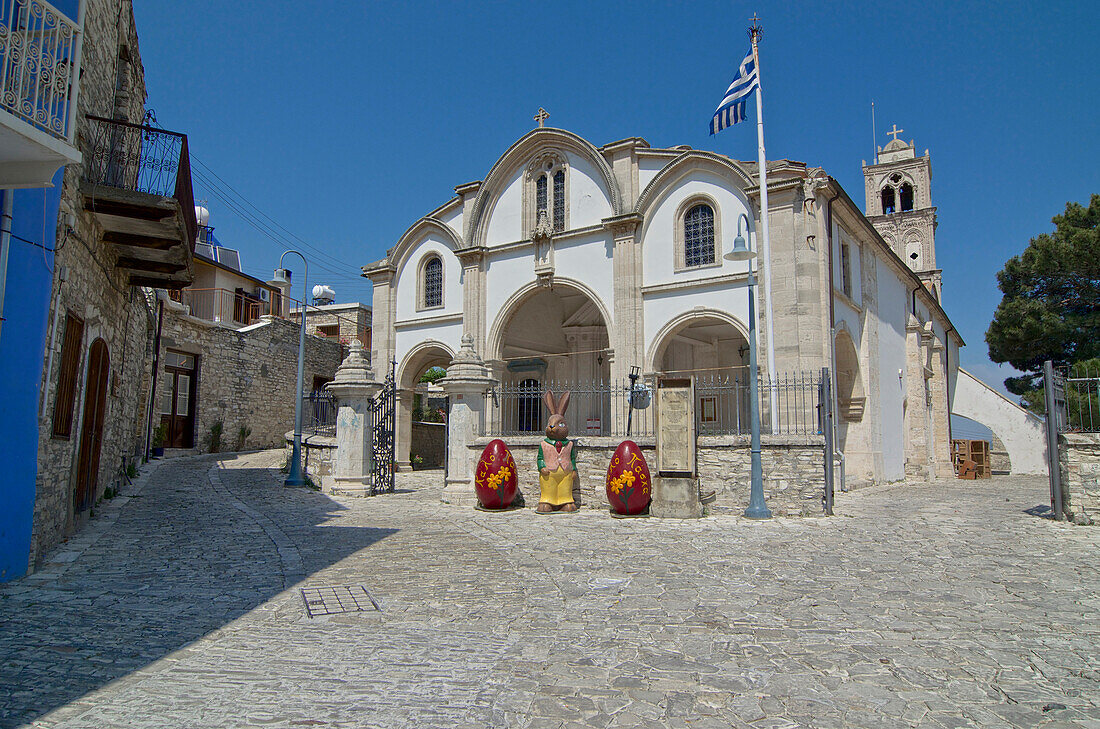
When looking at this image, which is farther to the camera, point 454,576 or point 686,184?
point 686,184

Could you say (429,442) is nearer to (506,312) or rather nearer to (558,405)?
(506,312)

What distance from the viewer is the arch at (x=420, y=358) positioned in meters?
21.7

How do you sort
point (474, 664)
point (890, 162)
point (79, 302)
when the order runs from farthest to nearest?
1. point (890, 162)
2. point (79, 302)
3. point (474, 664)

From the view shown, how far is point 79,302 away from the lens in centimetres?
784

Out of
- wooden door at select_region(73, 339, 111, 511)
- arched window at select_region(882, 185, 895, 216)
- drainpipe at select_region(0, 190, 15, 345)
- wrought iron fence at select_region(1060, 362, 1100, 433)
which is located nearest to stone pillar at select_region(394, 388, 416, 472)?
wooden door at select_region(73, 339, 111, 511)

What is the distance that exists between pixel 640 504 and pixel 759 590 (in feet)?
16.5

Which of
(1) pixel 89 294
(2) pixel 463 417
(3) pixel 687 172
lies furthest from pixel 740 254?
(1) pixel 89 294

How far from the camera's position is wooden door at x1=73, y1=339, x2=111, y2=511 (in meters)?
9.09

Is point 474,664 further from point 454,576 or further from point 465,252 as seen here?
point 465,252

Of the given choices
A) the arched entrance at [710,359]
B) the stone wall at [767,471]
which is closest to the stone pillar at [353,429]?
the stone wall at [767,471]

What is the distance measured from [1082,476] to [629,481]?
6.89 metres

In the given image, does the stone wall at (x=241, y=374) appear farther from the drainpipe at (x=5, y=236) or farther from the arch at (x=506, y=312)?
the drainpipe at (x=5, y=236)

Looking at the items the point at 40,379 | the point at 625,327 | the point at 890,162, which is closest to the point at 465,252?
the point at 625,327

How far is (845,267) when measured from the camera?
1775cm
